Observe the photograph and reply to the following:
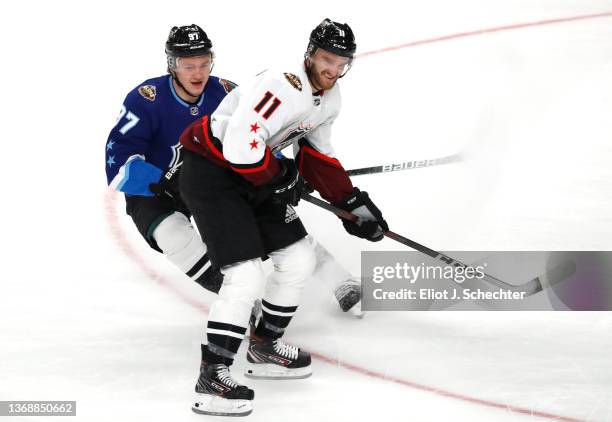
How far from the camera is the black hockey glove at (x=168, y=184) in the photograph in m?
3.43

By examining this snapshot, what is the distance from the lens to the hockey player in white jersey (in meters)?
2.97

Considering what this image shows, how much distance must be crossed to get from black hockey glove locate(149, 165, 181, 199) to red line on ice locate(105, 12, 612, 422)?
0.57 m

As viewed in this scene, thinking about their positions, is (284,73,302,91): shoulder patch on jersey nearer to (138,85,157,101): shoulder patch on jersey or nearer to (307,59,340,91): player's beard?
(307,59,340,91): player's beard

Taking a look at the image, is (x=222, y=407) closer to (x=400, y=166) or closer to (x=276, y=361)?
(x=276, y=361)

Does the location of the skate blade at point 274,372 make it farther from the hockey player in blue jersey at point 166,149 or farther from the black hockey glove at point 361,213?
the black hockey glove at point 361,213

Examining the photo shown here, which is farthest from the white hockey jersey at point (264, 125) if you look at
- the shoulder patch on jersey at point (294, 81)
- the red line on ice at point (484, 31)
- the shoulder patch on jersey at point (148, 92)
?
the red line on ice at point (484, 31)

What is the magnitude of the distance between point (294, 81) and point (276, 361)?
0.91 metres

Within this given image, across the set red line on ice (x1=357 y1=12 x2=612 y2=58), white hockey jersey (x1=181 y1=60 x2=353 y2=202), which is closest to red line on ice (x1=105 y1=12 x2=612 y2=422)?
red line on ice (x1=357 y1=12 x2=612 y2=58)

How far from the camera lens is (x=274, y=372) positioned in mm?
3262

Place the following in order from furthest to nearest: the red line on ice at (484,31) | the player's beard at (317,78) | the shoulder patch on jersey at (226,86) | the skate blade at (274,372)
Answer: the red line on ice at (484,31) < the shoulder patch on jersey at (226,86) < the skate blade at (274,372) < the player's beard at (317,78)

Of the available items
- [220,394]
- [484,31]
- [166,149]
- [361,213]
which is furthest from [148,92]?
[484,31]

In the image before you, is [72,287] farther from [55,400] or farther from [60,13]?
[60,13]

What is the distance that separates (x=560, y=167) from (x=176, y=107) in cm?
213

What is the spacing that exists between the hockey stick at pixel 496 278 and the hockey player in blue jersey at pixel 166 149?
461mm
